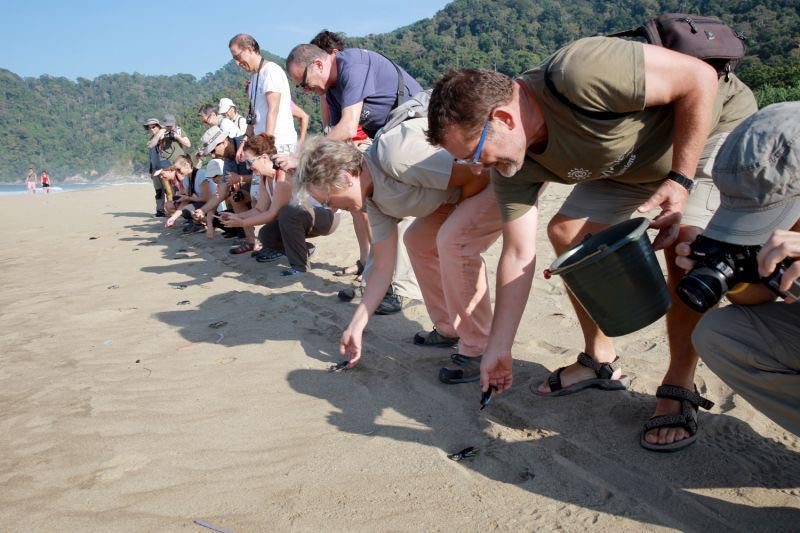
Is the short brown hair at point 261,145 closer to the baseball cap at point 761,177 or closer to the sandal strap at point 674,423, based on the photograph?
the sandal strap at point 674,423

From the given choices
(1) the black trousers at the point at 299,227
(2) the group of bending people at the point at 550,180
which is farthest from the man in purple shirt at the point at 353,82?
(1) the black trousers at the point at 299,227

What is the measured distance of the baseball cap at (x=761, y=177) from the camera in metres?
1.47

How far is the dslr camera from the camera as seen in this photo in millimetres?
1540

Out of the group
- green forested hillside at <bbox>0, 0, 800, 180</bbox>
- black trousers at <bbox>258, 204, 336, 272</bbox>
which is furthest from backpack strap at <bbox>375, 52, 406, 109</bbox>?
green forested hillside at <bbox>0, 0, 800, 180</bbox>

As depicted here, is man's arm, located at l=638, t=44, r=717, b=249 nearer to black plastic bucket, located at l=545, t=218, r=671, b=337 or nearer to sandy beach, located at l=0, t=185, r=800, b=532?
→ black plastic bucket, located at l=545, t=218, r=671, b=337

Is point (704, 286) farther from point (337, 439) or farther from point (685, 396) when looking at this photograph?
point (337, 439)

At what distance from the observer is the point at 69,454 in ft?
7.94

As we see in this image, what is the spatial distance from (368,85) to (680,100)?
255cm

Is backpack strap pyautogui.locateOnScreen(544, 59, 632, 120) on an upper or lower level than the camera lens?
upper

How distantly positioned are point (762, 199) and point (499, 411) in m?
1.41

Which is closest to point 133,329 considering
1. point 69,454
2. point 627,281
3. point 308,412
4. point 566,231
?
point 69,454

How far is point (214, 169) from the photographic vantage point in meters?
7.16

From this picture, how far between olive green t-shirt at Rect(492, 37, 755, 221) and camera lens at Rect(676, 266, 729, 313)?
2.14 feet

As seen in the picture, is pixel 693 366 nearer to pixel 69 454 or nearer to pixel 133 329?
pixel 69 454
